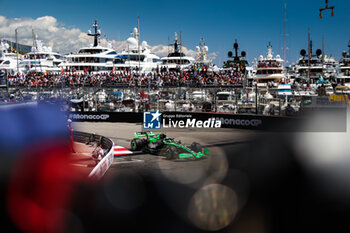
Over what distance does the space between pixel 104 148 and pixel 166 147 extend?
314 cm

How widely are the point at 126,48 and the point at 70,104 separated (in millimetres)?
32199

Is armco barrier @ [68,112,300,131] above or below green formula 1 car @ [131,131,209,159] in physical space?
above

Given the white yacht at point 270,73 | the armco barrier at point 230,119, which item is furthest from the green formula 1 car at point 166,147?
the white yacht at point 270,73

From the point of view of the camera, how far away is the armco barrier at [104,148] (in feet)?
29.6

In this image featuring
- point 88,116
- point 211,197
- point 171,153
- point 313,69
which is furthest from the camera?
point 313,69

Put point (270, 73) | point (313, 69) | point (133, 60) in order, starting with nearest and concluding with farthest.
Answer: point (270, 73), point (133, 60), point (313, 69)

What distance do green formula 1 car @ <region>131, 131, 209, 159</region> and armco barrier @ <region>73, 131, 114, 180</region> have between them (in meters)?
1.21

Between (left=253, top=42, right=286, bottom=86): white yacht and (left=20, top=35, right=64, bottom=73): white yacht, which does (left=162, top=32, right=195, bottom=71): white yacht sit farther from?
(left=20, top=35, right=64, bottom=73): white yacht

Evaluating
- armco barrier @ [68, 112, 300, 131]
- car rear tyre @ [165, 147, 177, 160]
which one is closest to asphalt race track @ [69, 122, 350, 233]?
car rear tyre @ [165, 147, 177, 160]

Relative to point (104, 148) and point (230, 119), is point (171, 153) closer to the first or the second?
point (104, 148)

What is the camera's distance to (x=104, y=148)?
14.3 metres

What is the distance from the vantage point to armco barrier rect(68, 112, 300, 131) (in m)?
18.8

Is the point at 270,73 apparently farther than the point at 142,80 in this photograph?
Yes

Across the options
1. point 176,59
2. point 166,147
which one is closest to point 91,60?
point 176,59
